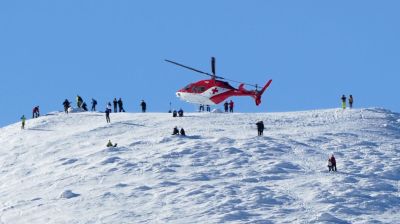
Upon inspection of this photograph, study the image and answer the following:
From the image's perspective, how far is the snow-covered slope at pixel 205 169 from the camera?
5309 centimetres

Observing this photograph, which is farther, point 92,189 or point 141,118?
point 141,118

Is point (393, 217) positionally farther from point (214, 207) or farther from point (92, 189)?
point (92, 189)

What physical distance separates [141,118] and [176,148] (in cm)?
1228

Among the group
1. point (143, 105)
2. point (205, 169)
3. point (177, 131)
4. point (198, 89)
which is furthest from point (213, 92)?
point (205, 169)

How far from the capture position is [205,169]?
6066cm

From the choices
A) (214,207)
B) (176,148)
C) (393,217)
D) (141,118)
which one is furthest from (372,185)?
(141,118)

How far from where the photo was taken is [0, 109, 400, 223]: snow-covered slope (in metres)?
53.1

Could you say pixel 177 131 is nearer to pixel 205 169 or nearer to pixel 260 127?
pixel 260 127

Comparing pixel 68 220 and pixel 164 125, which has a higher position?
pixel 164 125

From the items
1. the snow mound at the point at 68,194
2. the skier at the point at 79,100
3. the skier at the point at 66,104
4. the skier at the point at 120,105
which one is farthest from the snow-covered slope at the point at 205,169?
the skier at the point at 79,100

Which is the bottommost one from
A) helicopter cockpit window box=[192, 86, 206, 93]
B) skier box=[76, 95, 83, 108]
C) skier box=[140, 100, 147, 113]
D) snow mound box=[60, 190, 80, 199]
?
snow mound box=[60, 190, 80, 199]

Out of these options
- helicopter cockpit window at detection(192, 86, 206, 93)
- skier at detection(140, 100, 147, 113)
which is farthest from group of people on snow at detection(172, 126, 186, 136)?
helicopter cockpit window at detection(192, 86, 206, 93)

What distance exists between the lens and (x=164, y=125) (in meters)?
73.3

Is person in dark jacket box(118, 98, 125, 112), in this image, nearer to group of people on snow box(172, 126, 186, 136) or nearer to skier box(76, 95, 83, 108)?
skier box(76, 95, 83, 108)
